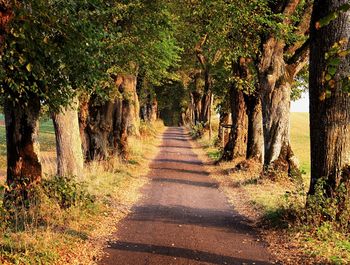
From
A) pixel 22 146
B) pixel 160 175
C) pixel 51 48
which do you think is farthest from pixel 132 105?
pixel 51 48

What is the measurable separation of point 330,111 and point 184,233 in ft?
13.8

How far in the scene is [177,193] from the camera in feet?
52.4

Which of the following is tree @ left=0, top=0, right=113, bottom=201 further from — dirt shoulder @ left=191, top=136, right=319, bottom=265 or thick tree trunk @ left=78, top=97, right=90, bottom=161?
thick tree trunk @ left=78, top=97, right=90, bottom=161

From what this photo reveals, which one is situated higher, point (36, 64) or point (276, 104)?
point (36, 64)

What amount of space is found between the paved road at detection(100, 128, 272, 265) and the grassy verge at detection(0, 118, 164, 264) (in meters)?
0.43

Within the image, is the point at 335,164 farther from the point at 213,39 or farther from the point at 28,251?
the point at 213,39

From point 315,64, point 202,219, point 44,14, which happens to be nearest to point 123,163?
point 202,219

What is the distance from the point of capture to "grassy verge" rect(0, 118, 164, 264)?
750 cm

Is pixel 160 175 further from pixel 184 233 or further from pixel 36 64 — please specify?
pixel 36 64

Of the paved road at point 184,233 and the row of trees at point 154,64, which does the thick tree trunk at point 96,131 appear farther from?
the paved road at point 184,233

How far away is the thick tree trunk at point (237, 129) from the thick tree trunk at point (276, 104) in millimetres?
7011

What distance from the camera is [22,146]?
10.8 meters

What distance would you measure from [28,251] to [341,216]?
20.5 feet

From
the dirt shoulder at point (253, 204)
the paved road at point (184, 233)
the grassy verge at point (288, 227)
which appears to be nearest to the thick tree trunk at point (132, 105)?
the dirt shoulder at point (253, 204)
